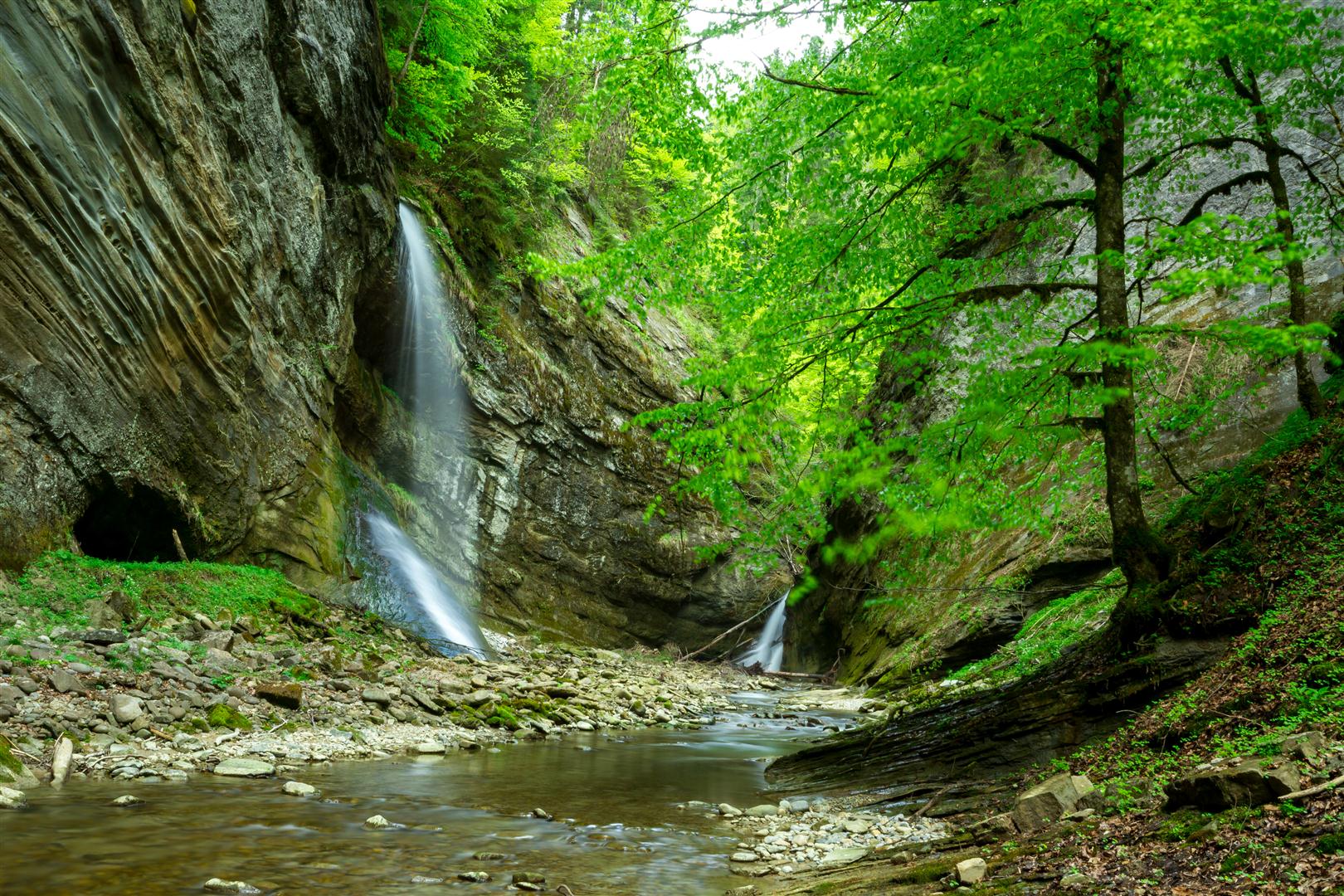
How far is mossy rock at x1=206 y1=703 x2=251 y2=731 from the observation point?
821 cm

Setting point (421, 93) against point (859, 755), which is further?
point (421, 93)

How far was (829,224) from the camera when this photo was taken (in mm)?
7562

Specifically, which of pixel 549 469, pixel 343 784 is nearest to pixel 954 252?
pixel 343 784

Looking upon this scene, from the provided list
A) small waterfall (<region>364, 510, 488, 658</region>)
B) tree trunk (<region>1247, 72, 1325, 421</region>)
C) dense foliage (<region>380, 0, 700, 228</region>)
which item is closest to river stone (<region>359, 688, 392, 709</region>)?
small waterfall (<region>364, 510, 488, 658</region>)

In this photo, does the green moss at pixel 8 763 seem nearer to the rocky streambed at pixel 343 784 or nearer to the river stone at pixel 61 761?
the rocky streambed at pixel 343 784

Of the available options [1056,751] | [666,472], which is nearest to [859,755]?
[1056,751]

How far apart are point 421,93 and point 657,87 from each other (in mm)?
14968

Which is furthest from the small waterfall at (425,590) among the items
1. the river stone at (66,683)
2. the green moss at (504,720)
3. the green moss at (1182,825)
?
the green moss at (1182,825)

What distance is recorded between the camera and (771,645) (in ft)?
85.6

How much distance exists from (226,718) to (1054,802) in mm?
8083

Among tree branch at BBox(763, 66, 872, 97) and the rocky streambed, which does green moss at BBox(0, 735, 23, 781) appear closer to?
the rocky streambed

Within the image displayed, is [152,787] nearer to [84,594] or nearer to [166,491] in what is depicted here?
[84,594]

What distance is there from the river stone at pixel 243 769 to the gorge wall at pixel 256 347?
4157 mm

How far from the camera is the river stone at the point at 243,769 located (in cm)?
711
